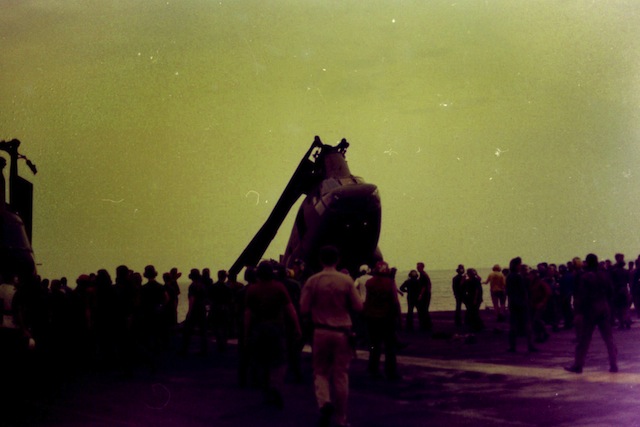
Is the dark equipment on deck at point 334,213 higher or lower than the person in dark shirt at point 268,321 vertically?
higher

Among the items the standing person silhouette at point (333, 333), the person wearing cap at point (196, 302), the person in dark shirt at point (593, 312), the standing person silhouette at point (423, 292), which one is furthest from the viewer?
the standing person silhouette at point (423, 292)

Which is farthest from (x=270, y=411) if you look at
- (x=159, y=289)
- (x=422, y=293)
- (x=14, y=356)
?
(x=422, y=293)

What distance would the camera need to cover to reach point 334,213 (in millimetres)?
26844

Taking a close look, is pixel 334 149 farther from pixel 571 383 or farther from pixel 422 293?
pixel 571 383

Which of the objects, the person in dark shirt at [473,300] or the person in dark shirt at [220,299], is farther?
the person in dark shirt at [473,300]

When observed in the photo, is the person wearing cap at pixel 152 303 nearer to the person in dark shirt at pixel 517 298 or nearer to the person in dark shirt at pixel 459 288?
the person in dark shirt at pixel 517 298

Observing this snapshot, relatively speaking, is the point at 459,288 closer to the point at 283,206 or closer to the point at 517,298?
the point at 517,298

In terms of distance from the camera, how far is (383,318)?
13578 millimetres

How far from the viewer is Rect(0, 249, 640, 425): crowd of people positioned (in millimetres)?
8922

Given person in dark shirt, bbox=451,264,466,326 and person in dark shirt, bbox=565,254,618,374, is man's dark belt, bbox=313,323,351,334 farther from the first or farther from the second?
person in dark shirt, bbox=451,264,466,326

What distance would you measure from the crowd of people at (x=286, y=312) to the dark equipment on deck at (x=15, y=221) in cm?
78

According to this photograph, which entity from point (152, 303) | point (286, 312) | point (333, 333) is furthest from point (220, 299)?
point (333, 333)

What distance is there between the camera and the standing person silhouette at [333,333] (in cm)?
873

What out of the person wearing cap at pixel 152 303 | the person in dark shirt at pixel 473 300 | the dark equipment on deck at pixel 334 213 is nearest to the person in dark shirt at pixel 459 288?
the person in dark shirt at pixel 473 300
